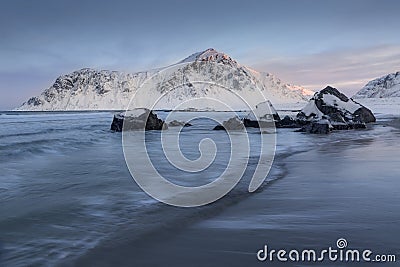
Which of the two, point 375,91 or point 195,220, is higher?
point 375,91

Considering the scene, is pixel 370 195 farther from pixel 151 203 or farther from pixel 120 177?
pixel 120 177

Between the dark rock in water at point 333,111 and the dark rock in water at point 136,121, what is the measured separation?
27.7 feet

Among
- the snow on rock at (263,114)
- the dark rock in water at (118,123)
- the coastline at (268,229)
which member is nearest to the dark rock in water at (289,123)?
the snow on rock at (263,114)

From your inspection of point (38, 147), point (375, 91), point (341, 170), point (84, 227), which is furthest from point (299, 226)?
point (375, 91)

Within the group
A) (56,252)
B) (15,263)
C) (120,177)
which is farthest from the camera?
(120,177)

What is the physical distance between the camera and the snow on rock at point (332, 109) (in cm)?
2033

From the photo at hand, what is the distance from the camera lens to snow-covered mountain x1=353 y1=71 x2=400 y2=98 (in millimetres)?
143125

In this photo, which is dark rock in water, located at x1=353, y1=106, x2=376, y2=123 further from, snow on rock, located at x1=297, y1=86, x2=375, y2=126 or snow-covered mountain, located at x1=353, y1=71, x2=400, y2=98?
snow-covered mountain, located at x1=353, y1=71, x2=400, y2=98

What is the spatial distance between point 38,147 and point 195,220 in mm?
8762

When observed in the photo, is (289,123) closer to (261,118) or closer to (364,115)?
(261,118)

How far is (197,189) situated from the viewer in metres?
4.95

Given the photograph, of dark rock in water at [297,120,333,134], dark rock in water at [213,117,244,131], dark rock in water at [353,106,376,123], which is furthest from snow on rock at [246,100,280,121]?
dark rock in water at [353,106,376,123]

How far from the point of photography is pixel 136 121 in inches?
822

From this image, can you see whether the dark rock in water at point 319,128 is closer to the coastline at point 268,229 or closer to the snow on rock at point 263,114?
the snow on rock at point 263,114
